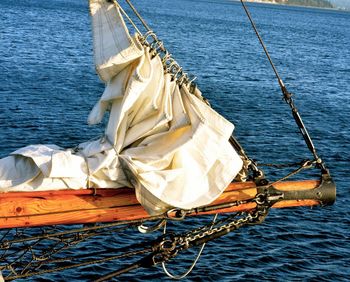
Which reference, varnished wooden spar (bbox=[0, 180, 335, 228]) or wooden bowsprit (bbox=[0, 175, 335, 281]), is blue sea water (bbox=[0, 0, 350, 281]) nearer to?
wooden bowsprit (bbox=[0, 175, 335, 281])

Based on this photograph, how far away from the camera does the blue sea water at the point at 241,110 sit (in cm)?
2620

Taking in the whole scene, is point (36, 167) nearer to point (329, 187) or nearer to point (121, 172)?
point (121, 172)

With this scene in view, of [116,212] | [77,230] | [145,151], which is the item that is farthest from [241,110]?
[77,230]

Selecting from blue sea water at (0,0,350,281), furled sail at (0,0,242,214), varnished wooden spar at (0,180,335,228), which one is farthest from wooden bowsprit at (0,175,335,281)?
blue sea water at (0,0,350,281)

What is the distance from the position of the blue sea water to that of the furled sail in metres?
13.9

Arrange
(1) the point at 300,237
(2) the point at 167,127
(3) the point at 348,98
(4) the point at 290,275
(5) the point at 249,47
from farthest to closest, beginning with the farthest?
(5) the point at 249,47 → (3) the point at 348,98 → (1) the point at 300,237 → (4) the point at 290,275 → (2) the point at 167,127

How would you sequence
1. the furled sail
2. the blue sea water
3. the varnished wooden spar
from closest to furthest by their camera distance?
the varnished wooden spar
the furled sail
the blue sea water

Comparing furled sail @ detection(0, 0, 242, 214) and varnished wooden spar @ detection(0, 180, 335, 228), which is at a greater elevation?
furled sail @ detection(0, 0, 242, 214)

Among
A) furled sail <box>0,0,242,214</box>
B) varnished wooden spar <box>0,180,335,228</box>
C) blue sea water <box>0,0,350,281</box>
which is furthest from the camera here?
blue sea water <box>0,0,350,281</box>

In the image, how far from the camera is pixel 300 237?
28.8 metres

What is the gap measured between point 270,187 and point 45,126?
1238 inches

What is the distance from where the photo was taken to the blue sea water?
26203mm

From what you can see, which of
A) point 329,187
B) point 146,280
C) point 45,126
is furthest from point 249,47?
point 329,187

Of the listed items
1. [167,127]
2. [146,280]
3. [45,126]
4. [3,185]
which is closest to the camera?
[3,185]
